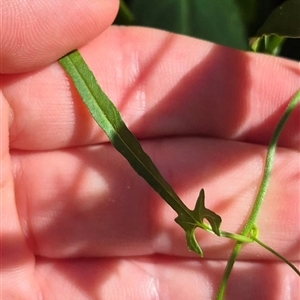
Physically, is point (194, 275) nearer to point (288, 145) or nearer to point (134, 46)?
point (288, 145)

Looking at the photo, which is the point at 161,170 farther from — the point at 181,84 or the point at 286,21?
the point at 286,21

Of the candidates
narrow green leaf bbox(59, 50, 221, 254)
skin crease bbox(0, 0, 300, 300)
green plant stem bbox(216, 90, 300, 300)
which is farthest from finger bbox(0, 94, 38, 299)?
green plant stem bbox(216, 90, 300, 300)

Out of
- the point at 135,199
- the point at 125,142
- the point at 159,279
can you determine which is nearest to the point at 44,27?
the point at 125,142

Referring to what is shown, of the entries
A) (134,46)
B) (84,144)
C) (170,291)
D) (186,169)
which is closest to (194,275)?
(170,291)

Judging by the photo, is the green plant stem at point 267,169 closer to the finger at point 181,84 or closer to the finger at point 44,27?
the finger at point 181,84

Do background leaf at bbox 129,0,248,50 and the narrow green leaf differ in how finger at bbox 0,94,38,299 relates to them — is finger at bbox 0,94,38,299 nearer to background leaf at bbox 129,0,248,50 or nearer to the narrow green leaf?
the narrow green leaf

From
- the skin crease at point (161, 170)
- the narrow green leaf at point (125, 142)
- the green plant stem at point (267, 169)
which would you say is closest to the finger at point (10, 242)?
the skin crease at point (161, 170)
